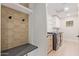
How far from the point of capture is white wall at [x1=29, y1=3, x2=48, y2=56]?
1480 mm

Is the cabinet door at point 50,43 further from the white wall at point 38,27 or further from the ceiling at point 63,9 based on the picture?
the ceiling at point 63,9

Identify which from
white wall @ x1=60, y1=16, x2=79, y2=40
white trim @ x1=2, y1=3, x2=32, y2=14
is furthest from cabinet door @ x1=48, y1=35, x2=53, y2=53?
white trim @ x1=2, y1=3, x2=32, y2=14

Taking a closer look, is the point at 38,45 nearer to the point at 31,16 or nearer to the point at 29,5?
the point at 31,16

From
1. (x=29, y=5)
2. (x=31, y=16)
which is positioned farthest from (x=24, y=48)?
(x=29, y=5)

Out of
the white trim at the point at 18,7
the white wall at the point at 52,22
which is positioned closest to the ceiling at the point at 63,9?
the white wall at the point at 52,22

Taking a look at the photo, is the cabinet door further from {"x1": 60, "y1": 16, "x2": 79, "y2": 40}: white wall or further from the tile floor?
{"x1": 60, "y1": 16, "x2": 79, "y2": 40}: white wall

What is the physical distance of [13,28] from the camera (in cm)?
138

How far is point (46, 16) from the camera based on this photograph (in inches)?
58.2

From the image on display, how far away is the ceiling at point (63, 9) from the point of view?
56.8 inches

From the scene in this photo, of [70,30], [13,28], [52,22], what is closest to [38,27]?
[52,22]

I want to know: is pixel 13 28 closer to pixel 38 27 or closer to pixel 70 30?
pixel 38 27

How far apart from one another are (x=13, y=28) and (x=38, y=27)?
1.11 feet

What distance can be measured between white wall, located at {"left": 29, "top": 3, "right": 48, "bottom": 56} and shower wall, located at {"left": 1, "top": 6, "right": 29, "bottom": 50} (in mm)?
83

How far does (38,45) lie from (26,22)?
1.19 ft
